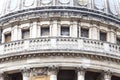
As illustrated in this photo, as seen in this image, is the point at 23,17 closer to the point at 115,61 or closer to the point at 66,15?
the point at 66,15

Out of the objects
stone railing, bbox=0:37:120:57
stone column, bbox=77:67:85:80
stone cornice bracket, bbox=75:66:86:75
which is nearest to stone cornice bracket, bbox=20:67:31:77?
stone railing, bbox=0:37:120:57

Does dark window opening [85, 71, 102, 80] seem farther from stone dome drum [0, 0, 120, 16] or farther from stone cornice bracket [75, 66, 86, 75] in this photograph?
stone dome drum [0, 0, 120, 16]

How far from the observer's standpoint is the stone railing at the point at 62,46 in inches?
2126

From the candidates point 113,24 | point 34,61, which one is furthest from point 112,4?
point 34,61

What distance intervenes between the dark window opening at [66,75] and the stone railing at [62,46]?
7.19 ft

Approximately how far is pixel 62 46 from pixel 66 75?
2.79 meters

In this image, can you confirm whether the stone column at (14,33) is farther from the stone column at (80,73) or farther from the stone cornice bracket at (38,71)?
the stone column at (80,73)

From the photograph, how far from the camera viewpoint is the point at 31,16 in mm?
60094

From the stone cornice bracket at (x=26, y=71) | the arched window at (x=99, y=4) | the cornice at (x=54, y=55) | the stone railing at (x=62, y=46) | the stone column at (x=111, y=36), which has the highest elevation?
the arched window at (x=99, y=4)

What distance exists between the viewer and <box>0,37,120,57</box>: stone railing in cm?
5400

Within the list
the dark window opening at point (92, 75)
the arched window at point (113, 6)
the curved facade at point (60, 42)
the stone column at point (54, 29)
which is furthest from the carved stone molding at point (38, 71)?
the arched window at point (113, 6)

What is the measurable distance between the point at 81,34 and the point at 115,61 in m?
5.65

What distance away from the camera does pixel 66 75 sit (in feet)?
182

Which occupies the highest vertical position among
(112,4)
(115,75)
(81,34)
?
(112,4)
